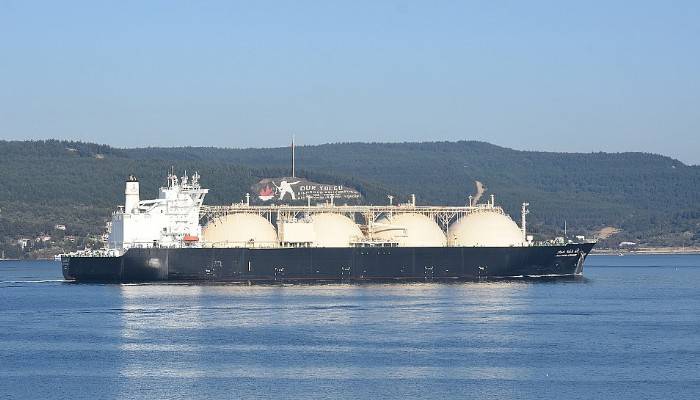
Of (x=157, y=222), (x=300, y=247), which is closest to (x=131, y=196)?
(x=157, y=222)

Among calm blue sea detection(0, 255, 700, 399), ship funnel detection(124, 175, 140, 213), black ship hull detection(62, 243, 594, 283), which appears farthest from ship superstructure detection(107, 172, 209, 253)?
calm blue sea detection(0, 255, 700, 399)

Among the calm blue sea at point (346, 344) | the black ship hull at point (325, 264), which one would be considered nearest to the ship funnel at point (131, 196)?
the black ship hull at point (325, 264)

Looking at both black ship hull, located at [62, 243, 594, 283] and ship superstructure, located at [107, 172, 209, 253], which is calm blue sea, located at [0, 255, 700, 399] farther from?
ship superstructure, located at [107, 172, 209, 253]

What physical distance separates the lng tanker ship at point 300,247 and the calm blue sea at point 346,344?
3.98 meters

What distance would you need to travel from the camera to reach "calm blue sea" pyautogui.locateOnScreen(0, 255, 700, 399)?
143 ft

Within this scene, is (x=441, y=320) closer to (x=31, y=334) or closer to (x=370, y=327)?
(x=370, y=327)

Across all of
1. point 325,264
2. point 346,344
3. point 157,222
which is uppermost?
point 157,222

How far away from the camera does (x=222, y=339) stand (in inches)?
2178

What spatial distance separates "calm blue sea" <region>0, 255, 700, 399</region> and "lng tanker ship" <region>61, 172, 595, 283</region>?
13.1ft

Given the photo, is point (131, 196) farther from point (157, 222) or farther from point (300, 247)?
point (300, 247)

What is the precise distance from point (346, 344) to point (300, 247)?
1365 inches

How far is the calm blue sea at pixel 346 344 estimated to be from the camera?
143 ft

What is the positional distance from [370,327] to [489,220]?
119 feet

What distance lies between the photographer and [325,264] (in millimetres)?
88188
